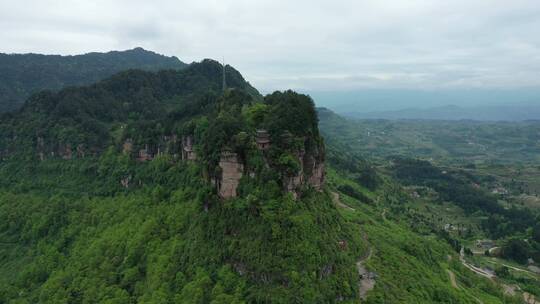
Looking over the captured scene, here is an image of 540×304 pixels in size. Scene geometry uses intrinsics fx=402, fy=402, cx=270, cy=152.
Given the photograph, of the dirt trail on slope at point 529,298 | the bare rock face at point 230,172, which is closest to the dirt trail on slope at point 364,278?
the bare rock face at point 230,172

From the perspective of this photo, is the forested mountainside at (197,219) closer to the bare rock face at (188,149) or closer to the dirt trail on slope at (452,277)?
the bare rock face at (188,149)

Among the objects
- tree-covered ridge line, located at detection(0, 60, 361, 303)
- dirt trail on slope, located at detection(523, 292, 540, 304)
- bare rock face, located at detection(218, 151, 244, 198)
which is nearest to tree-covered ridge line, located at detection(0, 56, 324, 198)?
bare rock face, located at detection(218, 151, 244, 198)

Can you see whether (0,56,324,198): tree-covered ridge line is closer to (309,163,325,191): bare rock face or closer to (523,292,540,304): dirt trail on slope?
(309,163,325,191): bare rock face

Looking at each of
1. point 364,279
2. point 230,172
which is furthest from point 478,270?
point 230,172

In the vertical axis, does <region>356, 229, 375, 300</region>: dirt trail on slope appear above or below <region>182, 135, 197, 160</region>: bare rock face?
below

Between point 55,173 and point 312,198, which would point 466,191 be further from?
point 55,173
